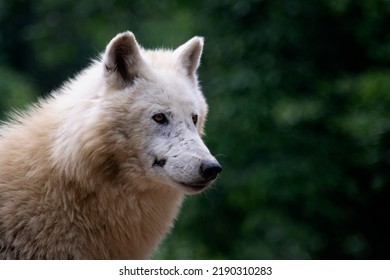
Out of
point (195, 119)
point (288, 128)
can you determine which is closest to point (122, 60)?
point (195, 119)

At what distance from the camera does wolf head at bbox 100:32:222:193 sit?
5.54 meters

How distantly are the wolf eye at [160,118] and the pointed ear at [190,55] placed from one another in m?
0.55

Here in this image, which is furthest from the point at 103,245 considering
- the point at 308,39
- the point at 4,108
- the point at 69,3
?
the point at 69,3

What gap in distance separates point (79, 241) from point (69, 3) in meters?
11.7

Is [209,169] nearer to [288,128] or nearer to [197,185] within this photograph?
[197,185]

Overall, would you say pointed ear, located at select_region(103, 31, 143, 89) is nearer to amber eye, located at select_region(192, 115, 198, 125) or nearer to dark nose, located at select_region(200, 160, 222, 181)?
amber eye, located at select_region(192, 115, 198, 125)

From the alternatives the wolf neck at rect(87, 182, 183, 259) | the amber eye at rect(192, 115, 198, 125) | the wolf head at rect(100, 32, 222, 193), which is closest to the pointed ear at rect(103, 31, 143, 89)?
the wolf head at rect(100, 32, 222, 193)

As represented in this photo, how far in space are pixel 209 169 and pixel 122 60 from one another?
96cm

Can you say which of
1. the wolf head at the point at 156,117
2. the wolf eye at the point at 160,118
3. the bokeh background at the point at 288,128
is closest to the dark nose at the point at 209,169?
the wolf head at the point at 156,117

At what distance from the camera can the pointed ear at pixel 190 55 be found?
244 inches

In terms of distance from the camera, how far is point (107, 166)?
5711mm

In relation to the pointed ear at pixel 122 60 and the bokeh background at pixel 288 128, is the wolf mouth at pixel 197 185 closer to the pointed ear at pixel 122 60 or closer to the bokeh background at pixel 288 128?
the pointed ear at pixel 122 60

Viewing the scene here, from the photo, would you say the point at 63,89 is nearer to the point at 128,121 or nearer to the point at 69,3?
the point at 128,121

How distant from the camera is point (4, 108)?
13.1 meters
